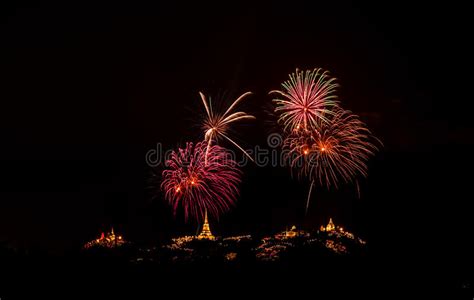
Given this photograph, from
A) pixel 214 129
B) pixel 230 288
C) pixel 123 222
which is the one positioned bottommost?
pixel 230 288

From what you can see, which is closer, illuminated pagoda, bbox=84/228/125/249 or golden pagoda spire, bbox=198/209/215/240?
illuminated pagoda, bbox=84/228/125/249

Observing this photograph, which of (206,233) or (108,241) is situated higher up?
(206,233)

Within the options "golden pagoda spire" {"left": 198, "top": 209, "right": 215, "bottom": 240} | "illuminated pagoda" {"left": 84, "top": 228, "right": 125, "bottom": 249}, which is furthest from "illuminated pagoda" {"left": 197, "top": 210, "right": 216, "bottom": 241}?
"illuminated pagoda" {"left": 84, "top": 228, "right": 125, "bottom": 249}

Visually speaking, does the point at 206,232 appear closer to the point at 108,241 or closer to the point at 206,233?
the point at 206,233

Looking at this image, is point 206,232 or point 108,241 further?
point 206,232

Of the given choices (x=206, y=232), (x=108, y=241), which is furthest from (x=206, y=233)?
(x=108, y=241)

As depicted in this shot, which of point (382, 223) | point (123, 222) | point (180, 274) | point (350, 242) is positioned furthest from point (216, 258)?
point (382, 223)

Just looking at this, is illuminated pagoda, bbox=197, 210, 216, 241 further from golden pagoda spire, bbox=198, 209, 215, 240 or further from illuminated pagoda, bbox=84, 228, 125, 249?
illuminated pagoda, bbox=84, 228, 125, 249

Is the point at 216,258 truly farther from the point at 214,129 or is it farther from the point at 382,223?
the point at 382,223
